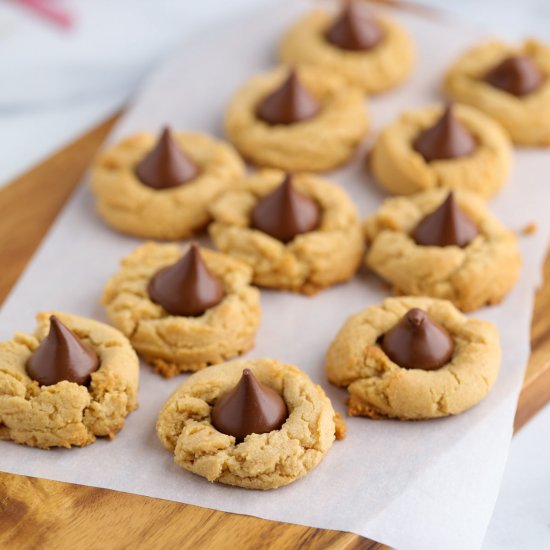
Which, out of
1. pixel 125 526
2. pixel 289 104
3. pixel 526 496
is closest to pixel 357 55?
pixel 289 104

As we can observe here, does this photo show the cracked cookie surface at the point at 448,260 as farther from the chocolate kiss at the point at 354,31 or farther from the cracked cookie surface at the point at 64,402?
the chocolate kiss at the point at 354,31

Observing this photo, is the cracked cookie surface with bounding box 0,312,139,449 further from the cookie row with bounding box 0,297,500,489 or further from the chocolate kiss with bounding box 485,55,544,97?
the chocolate kiss with bounding box 485,55,544,97

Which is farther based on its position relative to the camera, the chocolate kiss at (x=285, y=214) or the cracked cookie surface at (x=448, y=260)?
the chocolate kiss at (x=285, y=214)

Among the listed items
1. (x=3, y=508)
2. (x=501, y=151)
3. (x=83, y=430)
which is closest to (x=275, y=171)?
(x=501, y=151)

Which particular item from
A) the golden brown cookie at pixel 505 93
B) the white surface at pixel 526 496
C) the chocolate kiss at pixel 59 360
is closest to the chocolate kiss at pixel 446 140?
the golden brown cookie at pixel 505 93

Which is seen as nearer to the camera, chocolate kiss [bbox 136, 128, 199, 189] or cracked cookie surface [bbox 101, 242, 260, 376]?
cracked cookie surface [bbox 101, 242, 260, 376]

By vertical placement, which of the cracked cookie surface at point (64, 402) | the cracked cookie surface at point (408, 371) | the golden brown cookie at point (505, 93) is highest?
the cracked cookie surface at point (64, 402)

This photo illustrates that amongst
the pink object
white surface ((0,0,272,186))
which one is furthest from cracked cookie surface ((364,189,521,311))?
the pink object
